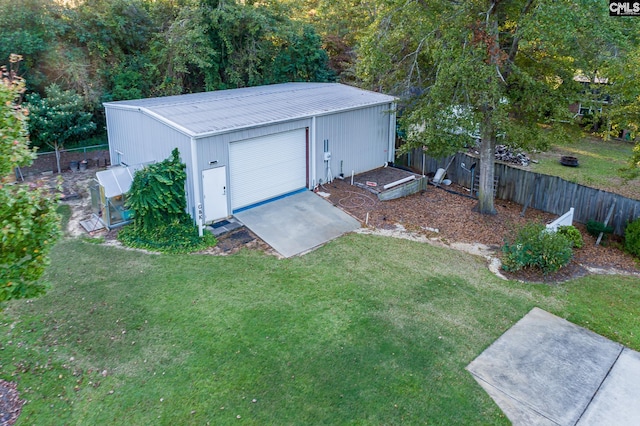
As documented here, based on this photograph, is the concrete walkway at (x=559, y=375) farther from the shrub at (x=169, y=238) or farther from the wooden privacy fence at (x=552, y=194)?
the shrub at (x=169, y=238)

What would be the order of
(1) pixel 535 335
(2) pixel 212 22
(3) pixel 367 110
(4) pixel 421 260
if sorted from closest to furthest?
(1) pixel 535 335 < (4) pixel 421 260 < (3) pixel 367 110 < (2) pixel 212 22

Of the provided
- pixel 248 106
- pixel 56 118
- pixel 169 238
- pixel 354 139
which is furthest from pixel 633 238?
pixel 56 118

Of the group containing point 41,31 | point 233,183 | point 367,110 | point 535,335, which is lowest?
Result: point 535,335

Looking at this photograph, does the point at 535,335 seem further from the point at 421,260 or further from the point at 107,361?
the point at 107,361

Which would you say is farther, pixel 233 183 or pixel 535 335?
Result: pixel 233 183

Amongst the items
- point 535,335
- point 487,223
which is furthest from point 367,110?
point 535,335

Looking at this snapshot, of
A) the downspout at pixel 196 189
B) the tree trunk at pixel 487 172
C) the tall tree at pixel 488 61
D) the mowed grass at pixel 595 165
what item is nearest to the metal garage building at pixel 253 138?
the downspout at pixel 196 189

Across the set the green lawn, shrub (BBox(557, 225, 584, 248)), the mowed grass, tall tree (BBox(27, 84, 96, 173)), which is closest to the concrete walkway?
the green lawn

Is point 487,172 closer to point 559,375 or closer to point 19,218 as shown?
point 559,375
